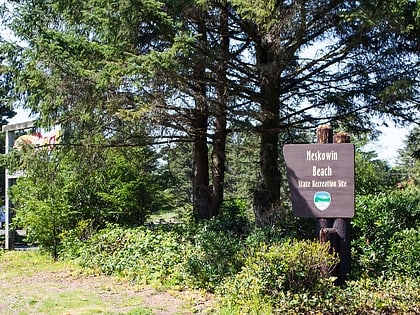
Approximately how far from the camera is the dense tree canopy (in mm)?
7266

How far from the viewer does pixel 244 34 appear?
379 inches

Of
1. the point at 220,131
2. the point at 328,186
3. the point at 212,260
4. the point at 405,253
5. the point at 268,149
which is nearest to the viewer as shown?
the point at 328,186

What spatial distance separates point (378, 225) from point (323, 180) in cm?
139

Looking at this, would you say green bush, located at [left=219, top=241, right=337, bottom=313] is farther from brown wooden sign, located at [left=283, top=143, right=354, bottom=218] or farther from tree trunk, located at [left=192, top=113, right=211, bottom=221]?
tree trunk, located at [left=192, top=113, right=211, bottom=221]

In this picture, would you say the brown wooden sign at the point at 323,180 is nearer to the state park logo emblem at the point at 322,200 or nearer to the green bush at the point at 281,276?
the state park logo emblem at the point at 322,200

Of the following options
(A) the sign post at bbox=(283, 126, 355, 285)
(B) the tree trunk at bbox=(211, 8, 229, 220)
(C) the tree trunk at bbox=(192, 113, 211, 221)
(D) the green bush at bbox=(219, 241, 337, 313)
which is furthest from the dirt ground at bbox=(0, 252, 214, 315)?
(B) the tree trunk at bbox=(211, 8, 229, 220)

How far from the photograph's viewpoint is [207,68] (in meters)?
8.47

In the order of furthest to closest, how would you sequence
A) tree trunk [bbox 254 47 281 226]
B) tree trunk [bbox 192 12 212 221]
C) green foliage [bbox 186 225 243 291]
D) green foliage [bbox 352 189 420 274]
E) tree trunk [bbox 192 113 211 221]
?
tree trunk [bbox 192 113 211 221]
tree trunk [bbox 192 12 212 221]
tree trunk [bbox 254 47 281 226]
green foliage [bbox 352 189 420 274]
green foliage [bbox 186 225 243 291]

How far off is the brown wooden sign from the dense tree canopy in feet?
5.18

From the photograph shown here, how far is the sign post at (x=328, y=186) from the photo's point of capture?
6148 millimetres

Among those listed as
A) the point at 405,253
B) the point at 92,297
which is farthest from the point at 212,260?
the point at 405,253

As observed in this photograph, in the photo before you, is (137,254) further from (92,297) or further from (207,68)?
(207,68)

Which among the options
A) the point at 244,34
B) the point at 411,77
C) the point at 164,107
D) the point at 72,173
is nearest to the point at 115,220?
the point at 72,173

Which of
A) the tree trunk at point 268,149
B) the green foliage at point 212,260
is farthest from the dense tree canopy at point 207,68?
the green foliage at point 212,260
